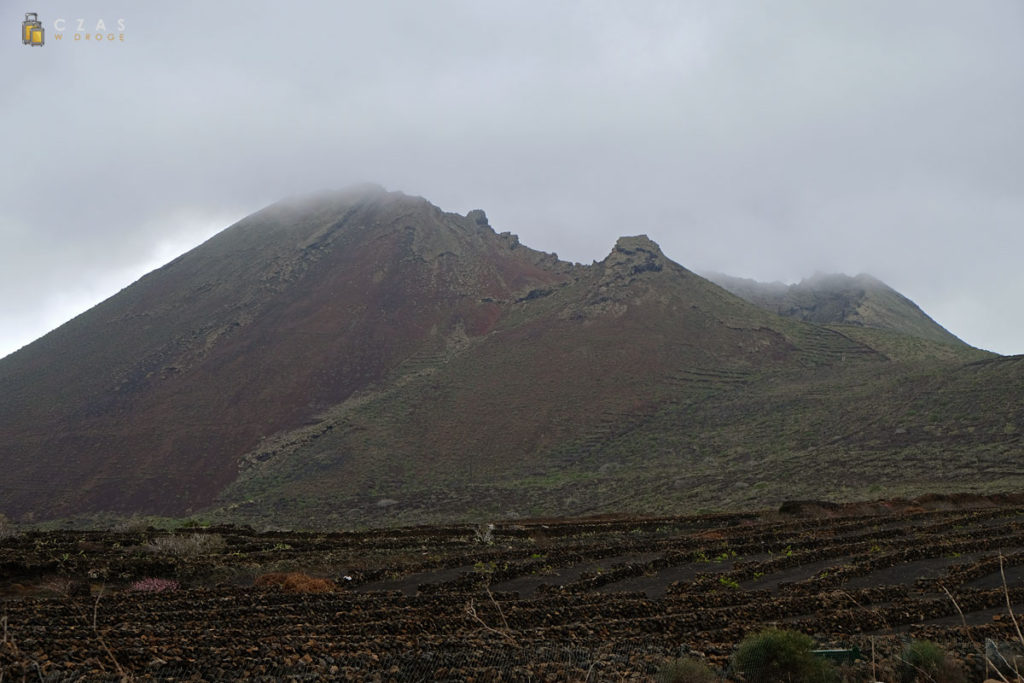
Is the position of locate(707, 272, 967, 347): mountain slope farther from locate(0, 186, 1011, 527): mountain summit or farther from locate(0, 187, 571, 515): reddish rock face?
locate(0, 187, 571, 515): reddish rock face

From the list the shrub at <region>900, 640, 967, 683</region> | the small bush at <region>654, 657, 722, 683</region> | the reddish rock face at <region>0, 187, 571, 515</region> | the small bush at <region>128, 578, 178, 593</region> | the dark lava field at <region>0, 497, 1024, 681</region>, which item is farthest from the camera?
the reddish rock face at <region>0, 187, 571, 515</region>

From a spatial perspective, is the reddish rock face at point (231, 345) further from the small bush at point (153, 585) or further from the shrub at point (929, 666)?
the shrub at point (929, 666)

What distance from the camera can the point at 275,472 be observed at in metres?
55.8

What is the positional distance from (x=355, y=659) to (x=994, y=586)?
43.4 feet

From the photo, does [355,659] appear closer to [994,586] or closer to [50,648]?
[50,648]

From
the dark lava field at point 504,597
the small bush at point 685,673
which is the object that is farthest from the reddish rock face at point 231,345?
the small bush at point 685,673

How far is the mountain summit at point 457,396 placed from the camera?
43938 mm

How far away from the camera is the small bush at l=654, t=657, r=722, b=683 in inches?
323

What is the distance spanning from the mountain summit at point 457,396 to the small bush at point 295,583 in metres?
23.5

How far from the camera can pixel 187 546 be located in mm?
22703

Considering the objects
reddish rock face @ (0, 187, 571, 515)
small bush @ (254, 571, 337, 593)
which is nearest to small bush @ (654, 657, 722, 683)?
small bush @ (254, 571, 337, 593)

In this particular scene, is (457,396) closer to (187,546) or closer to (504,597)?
(187,546)

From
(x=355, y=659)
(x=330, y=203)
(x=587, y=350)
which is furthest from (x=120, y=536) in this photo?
(x=330, y=203)

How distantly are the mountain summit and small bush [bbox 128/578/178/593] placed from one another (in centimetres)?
2408
